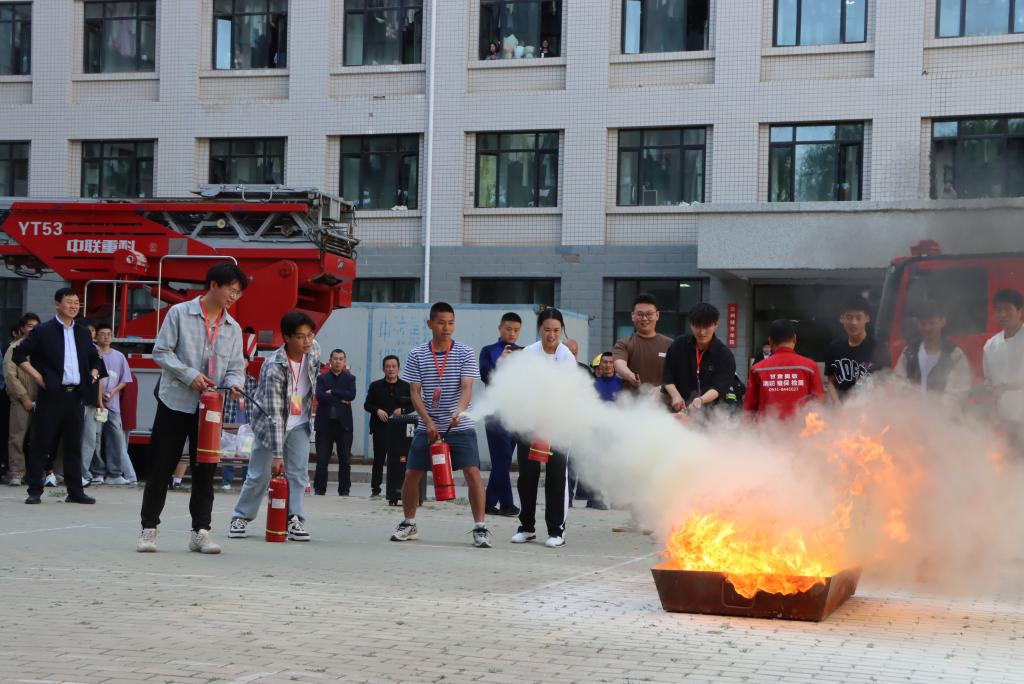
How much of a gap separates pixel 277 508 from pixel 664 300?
17.0 metres

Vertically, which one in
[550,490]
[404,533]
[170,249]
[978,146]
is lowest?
[404,533]

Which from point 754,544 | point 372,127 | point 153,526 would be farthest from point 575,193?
point 754,544

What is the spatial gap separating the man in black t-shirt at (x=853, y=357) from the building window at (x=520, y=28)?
17.5m

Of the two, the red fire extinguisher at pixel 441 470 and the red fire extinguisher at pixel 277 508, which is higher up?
the red fire extinguisher at pixel 441 470

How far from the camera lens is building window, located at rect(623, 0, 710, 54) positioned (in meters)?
26.5

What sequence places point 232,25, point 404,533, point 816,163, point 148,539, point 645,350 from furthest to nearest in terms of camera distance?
point 232,25 < point 816,163 < point 645,350 < point 404,533 < point 148,539

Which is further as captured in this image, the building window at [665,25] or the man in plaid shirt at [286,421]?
the building window at [665,25]

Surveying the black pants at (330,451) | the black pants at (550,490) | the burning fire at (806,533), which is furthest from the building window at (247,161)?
the burning fire at (806,533)

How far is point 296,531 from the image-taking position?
10672 millimetres

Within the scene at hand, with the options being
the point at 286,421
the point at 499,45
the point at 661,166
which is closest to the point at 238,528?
the point at 286,421

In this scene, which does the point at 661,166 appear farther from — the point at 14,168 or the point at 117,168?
the point at 14,168

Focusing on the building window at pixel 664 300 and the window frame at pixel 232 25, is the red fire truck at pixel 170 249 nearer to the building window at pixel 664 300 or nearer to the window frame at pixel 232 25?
the building window at pixel 664 300

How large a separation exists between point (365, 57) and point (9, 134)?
27.5 feet

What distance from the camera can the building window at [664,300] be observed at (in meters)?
26.2
